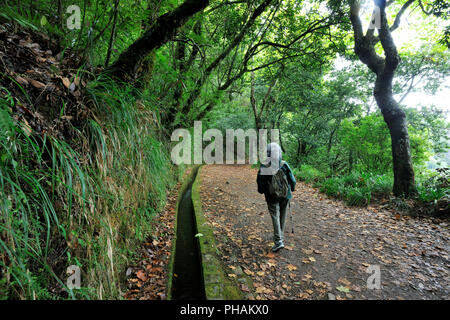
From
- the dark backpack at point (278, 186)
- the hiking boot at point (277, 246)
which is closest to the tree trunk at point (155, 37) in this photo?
the dark backpack at point (278, 186)

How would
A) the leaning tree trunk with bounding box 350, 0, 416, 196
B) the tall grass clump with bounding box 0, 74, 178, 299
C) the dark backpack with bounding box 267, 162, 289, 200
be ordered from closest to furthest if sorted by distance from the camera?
the tall grass clump with bounding box 0, 74, 178, 299, the dark backpack with bounding box 267, 162, 289, 200, the leaning tree trunk with bounding box 350, 0, 416, 196

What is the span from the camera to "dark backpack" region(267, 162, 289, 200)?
3115 millimetres

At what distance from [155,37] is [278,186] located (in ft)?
8.57

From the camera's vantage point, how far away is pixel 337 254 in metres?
3.22

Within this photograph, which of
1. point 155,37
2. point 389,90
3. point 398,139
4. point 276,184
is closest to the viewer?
point 155,37

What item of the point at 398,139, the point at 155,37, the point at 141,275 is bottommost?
the point at 141,275

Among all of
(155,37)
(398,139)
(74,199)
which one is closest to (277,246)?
(74,199)

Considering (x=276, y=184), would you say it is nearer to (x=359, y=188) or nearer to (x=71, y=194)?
(x=71, y=194)

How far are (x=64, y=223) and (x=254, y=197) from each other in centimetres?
537

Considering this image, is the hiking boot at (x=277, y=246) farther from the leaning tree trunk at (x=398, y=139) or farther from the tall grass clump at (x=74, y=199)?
the leaning tree trunk at (x=398, y=139)

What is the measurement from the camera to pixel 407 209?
15.2 feet

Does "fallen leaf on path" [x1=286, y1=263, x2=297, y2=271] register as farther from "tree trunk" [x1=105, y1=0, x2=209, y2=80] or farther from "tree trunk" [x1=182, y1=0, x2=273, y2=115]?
"tree trunk" [x1=182, y1=0, x2=273, y2=115]

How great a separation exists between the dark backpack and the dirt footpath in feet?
3.29

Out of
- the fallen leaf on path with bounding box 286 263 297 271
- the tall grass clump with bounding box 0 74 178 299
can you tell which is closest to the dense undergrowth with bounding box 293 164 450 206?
the fallen leaf on path with bounding box 286 263 297 271
